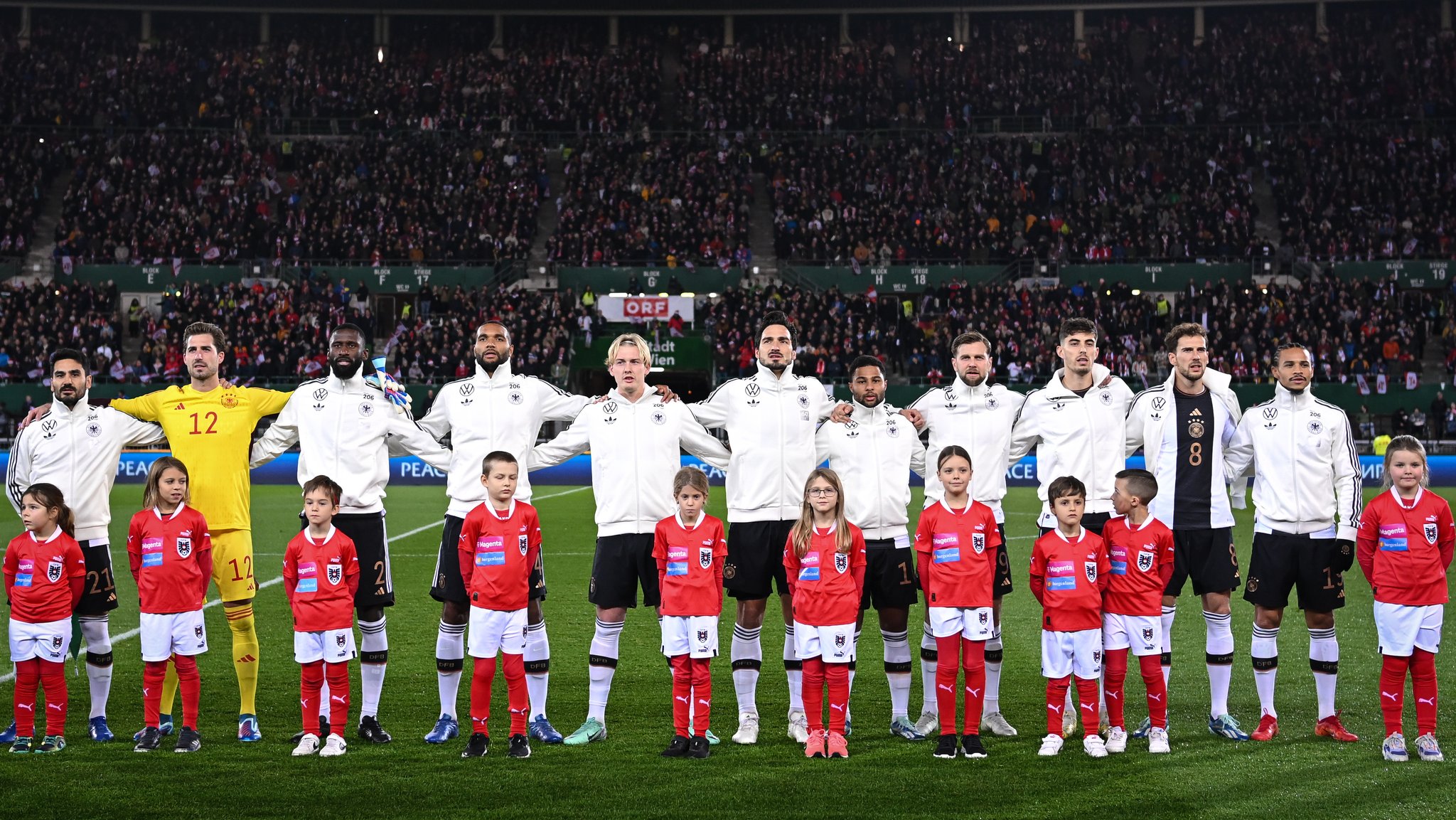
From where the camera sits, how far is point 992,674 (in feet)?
26.4

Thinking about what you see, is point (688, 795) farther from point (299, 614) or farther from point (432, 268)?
point (432, 268)

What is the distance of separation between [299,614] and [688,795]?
2486 mm

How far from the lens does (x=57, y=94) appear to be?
42031 millimetres

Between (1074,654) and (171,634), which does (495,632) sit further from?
(1074,654)

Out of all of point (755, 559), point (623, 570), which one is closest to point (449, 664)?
point (623, 570)

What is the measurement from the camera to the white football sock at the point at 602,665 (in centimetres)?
788

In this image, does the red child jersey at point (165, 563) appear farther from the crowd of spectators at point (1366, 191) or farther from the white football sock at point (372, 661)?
the crowd of spectators at point (1366, 191)

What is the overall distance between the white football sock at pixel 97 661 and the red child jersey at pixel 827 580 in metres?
4.08

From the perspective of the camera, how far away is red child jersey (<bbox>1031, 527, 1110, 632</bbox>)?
742 cm

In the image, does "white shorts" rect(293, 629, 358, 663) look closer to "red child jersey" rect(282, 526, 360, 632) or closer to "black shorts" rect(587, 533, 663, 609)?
"red child jersey" rect(282, 526, 360, 632)

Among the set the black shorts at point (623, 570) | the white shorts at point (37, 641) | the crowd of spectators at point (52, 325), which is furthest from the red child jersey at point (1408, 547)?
the crowd of spectators at point (52, 325)

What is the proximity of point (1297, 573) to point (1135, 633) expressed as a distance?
1218 millimetres

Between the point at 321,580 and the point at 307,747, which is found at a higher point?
the point at 321,580

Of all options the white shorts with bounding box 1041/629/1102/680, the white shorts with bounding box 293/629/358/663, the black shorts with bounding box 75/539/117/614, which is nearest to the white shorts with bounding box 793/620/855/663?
the white shorts with bounding box 1041/629/1102/680
